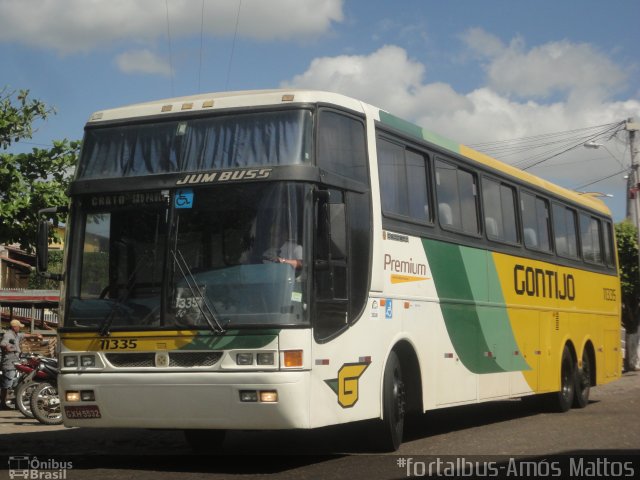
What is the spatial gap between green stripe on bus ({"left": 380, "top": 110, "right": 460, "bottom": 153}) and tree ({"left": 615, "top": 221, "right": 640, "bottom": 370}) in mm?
27758

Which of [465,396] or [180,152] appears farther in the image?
[465,396]

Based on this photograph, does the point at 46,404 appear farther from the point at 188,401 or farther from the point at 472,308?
the point at 188,401

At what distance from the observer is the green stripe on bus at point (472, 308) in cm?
1265

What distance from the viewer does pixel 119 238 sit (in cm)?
997

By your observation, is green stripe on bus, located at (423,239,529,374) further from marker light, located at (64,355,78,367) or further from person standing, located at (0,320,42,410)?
person standing, located at (0,320,42,410)

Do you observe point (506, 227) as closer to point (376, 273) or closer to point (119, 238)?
point (376, 273)

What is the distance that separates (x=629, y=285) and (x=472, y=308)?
2819cm

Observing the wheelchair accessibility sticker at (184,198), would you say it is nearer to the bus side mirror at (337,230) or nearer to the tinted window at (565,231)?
the bus side mirror at (337,230)

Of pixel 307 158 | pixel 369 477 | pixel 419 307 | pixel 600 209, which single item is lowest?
pixel 369 477

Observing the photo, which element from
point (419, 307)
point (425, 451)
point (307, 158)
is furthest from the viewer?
point (419, 307)

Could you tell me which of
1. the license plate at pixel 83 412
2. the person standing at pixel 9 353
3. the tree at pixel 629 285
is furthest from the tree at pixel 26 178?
the tree at pixel 629 285

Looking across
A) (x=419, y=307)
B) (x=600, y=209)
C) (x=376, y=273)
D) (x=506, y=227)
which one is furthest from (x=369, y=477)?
(x=600, y=209)

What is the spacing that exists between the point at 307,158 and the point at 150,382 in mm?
2487

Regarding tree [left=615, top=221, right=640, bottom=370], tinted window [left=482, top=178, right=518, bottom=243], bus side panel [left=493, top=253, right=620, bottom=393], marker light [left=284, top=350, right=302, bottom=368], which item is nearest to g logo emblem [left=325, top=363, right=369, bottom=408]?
marker light [left=284, top=350, right=302, bottom=368]
